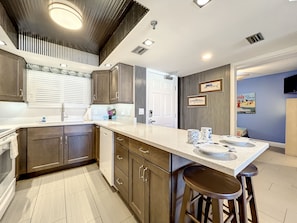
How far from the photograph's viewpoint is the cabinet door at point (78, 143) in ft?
8.69

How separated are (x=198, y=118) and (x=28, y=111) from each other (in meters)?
3.92

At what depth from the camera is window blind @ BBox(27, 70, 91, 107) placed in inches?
111

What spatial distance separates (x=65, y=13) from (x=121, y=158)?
183cm

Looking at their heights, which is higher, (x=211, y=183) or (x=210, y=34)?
(x=210, y=34)


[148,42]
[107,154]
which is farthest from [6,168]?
[148,42]

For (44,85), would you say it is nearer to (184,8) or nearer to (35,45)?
(35,45)

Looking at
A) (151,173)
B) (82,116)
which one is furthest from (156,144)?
(82,116)

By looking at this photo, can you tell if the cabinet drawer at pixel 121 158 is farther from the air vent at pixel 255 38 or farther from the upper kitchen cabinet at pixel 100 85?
the air vent at pixel 255 38

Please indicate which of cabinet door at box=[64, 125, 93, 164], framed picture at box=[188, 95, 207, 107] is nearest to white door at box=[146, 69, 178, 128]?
framed picture at box=[188, 95, 207, 107]

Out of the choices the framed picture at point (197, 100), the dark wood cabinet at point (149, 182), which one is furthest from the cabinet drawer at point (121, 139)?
the framed picture at point (197, 100)

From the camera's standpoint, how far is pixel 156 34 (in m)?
1.75

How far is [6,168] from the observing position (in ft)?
5.63

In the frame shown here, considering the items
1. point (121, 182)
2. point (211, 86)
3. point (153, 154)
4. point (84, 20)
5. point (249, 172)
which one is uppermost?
point (84, 20)

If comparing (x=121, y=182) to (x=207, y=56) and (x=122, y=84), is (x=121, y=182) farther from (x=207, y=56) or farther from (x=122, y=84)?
(x=207, y=56)
